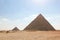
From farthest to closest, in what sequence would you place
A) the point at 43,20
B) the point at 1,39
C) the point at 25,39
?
the point at 43,20 < the point at 1,39 < the point at 25,39

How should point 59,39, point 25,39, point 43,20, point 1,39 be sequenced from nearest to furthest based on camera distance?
point 59,39
point 25,39
point 1,39
point 43,20

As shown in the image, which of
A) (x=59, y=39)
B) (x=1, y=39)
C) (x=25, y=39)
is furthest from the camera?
(x=1, y=39)

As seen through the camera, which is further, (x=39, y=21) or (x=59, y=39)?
(x=39, y=21)

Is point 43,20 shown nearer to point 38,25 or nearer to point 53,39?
point 38,25

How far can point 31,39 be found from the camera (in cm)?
1237

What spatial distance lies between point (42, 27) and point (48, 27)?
5.01 ft

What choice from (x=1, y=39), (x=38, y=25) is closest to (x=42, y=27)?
(x=38, y=25)

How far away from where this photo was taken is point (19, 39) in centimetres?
1264

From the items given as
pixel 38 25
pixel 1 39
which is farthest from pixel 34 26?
pixel 1 39

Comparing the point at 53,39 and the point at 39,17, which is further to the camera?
the point at 39,17

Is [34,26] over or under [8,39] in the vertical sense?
over

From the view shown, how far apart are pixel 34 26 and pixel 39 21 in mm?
1489

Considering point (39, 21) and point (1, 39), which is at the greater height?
point (39, 21)

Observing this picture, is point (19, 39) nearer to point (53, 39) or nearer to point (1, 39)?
point (1, 39)
